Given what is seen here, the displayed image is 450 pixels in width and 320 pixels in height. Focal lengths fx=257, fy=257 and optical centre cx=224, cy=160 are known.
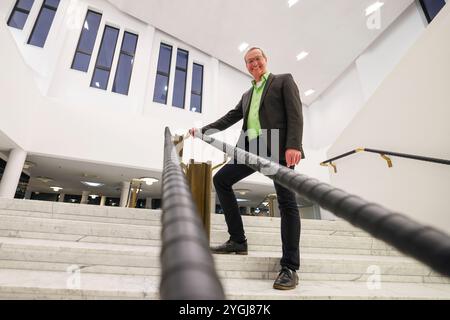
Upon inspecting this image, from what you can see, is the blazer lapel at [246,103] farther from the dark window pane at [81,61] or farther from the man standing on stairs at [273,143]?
the dark window pane at [81,61]

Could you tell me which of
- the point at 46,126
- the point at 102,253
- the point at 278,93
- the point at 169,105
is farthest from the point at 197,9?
the point at 102,253

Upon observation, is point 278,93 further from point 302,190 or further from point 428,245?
point 428,245

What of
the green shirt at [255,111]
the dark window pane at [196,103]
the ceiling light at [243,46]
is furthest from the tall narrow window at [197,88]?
the green shirt at [255,111]

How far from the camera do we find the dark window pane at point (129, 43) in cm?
939

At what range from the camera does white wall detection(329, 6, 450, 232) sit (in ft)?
8.65

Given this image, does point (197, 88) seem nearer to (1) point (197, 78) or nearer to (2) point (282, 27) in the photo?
(1) point (197, 78)

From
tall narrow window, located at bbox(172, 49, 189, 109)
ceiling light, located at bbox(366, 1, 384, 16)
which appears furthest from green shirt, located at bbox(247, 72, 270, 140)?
tall narrow window, located at bbox(172, 49, 189, 109)

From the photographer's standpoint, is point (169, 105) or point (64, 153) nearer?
point (64, 153)

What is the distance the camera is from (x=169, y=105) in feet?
30.2

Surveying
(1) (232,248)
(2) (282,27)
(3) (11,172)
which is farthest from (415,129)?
(3) (11,172)

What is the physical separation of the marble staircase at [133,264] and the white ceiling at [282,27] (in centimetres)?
688

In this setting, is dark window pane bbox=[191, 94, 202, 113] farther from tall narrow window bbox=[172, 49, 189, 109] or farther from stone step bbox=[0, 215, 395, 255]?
stone step bbox=[0, 215, 395, 255]

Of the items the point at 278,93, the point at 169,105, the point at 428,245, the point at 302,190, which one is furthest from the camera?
the point at 169,105

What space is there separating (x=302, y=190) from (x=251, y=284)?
117 cm
